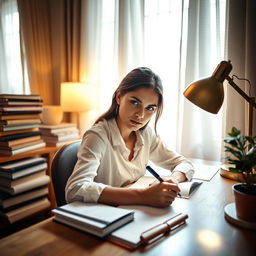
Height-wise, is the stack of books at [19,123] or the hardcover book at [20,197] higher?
the stack of books at [19,123]

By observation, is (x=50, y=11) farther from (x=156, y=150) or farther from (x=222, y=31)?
(x=156, y=150)

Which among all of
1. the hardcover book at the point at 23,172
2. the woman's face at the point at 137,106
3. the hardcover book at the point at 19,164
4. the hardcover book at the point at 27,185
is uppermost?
the woman's face at the point at 137,106

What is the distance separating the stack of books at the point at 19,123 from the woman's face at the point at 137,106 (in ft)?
3.07

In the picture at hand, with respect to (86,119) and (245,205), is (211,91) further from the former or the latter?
(86,119)

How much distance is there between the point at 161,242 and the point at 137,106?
646 millimetres

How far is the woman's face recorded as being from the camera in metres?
1.15

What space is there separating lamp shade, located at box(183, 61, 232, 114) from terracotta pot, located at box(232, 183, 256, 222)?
0.33m

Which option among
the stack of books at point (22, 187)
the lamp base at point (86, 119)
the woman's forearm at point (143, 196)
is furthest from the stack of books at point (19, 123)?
the woman's forearm at point (143, 196)

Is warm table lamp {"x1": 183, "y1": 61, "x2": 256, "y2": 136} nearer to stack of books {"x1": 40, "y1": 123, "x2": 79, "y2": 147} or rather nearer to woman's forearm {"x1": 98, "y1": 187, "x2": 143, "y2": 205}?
woman's forearm {"x1": 98, "y1": 187, "x2": 143, "y2": 205}

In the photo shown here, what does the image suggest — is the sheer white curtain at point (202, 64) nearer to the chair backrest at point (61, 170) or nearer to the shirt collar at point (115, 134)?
the shirt collar at point (115, 134)

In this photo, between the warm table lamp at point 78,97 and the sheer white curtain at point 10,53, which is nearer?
the warm table lamp at point 78,97

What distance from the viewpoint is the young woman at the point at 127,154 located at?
845 millimetres

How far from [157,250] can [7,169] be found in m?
1.45

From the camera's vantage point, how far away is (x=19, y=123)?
1819 millimetres
